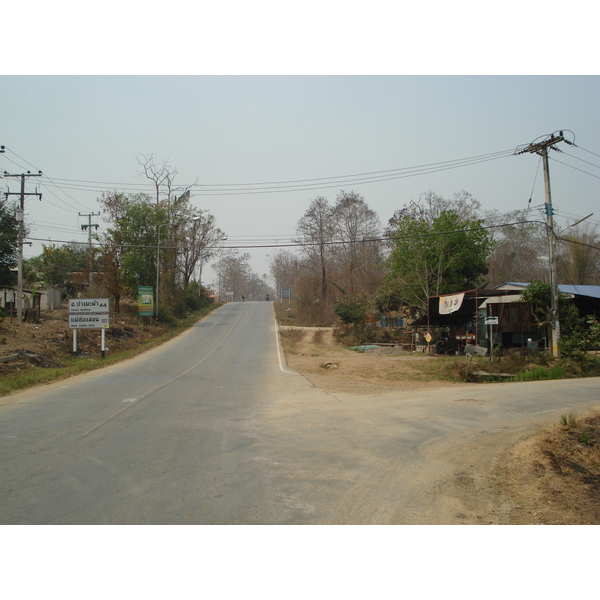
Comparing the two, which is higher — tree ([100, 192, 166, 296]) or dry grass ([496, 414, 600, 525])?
tree ([100, 192, 166, 296])

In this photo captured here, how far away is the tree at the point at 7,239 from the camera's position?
30922 millimetres

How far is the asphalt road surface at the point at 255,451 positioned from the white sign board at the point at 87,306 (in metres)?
10.2

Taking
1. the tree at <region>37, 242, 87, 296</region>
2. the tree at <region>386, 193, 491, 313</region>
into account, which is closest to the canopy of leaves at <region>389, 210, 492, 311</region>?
the tree at <region>386, 193, 491, 313</region>

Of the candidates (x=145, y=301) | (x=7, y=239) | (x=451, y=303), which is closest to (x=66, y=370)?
(x=7, y=239)

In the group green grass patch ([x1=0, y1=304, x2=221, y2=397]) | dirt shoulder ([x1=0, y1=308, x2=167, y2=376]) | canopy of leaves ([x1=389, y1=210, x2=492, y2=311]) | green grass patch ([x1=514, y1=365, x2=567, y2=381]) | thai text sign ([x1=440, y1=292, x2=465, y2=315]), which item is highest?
canopy of leaves ([x1=389, y1=210, x2=492, y2=311])

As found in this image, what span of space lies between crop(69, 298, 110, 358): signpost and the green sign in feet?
52.1

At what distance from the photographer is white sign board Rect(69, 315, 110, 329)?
25984 millimetres

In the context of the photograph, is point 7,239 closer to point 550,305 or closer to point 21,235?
point 21,235

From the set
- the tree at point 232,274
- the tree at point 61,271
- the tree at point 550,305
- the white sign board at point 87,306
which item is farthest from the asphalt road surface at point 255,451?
the tree at point 232,274

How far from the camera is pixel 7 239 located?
3091 cm

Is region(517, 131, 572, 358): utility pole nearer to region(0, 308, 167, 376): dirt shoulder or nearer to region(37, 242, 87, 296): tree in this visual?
region(0, 308, 167, 376): dirt shoulder

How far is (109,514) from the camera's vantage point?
17.6ft

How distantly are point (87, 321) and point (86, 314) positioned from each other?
0.36 meters

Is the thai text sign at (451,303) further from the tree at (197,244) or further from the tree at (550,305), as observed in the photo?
the tree at (197,244)
